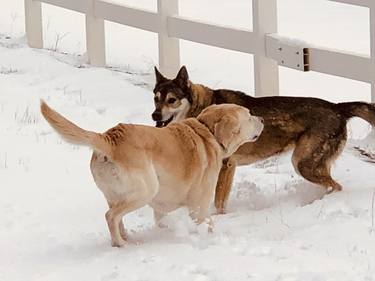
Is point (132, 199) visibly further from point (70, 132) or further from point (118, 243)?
point (70, 132)

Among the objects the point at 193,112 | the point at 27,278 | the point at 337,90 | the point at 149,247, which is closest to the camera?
the point at 27,278

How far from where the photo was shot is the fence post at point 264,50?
9.55m

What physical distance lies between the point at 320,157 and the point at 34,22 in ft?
25.1

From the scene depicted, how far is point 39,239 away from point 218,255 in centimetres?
137

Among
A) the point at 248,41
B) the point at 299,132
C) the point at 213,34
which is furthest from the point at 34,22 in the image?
the point at 299,132

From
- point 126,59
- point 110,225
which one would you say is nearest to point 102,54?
point 126,59

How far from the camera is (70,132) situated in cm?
578

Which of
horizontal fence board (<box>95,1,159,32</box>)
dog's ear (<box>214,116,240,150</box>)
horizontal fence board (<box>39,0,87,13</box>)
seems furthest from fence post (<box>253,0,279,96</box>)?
horizontal fence board (<box>39,0,87,13</box>)

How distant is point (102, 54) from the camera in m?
12.6

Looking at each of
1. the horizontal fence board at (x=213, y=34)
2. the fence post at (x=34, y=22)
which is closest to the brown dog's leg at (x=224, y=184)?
the horizontal fence board at (x=213, y=34)

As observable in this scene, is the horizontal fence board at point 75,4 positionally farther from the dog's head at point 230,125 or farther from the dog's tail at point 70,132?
the dog's tail at point 70,132

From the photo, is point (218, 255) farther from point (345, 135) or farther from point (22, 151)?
point (22, 151)

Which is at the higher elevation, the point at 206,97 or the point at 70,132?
the point at 70,132

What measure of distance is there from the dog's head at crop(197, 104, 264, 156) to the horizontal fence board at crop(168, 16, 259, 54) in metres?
3.00
